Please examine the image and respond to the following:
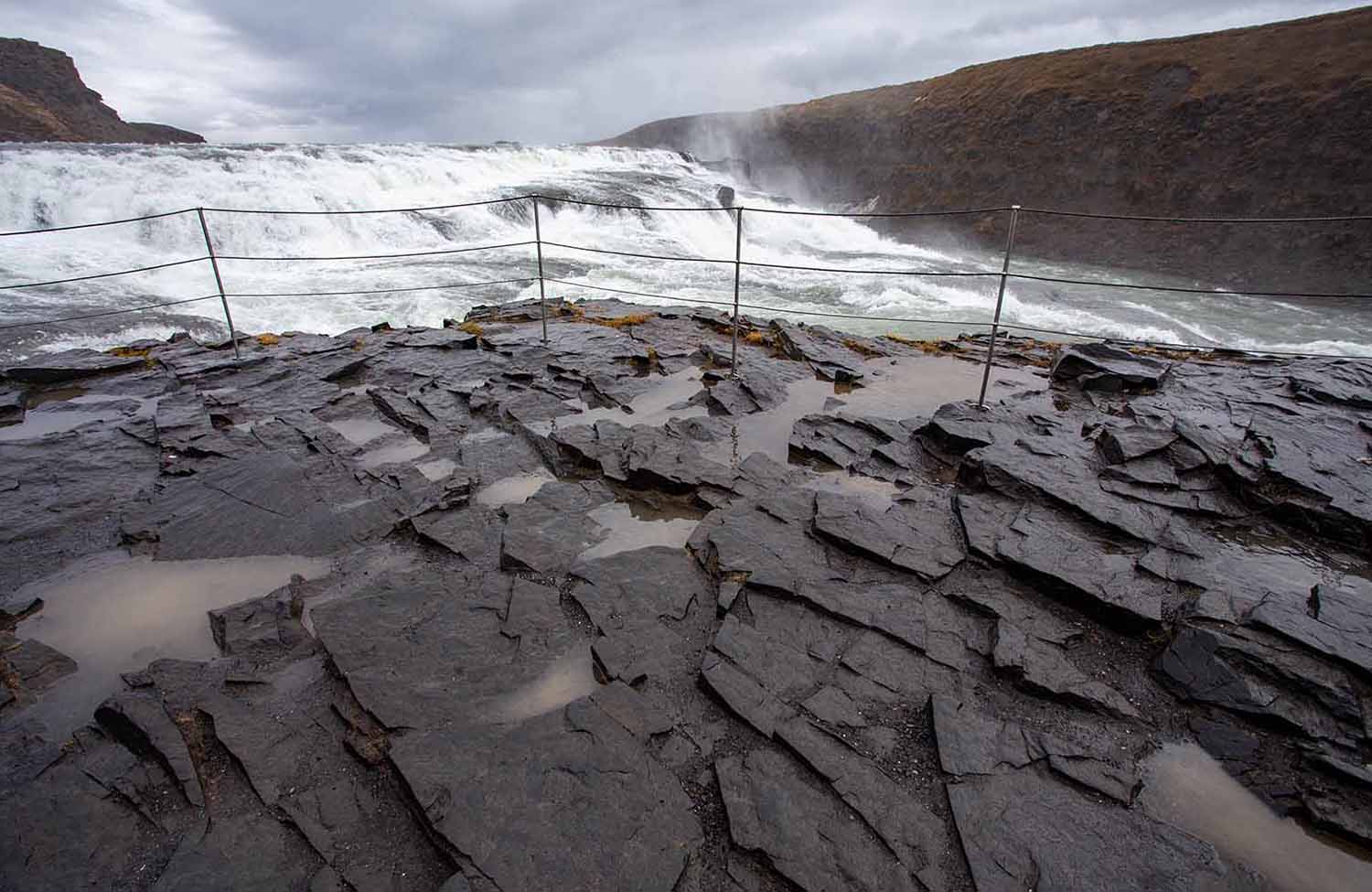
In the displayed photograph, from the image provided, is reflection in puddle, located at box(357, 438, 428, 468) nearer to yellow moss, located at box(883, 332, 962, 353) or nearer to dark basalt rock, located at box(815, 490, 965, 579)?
dark basalt rock, located at box(815, 490, 965, 579)

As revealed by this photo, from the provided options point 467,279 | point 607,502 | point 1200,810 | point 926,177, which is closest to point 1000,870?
point 1200,810

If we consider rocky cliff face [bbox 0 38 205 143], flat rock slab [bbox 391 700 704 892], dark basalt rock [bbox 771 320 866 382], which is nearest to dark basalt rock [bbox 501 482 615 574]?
flat rock slab [bbox 391 700 704 892]

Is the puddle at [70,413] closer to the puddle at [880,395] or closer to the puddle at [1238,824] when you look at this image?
the puddle at [880,395]

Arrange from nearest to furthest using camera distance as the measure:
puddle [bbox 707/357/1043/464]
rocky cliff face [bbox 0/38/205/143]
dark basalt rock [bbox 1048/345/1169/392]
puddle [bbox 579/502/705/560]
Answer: puddle [bbox 579/502/705/560], puddle [bbox 707/357/1043/464], dark basalt rock [bbox 1048/345/1169/392], rocky cliff face [bbox 0/38/205/143]

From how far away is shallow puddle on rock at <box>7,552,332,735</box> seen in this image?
2.42 meters

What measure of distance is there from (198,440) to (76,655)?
225 cm

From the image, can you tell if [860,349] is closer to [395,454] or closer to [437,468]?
[437,468]

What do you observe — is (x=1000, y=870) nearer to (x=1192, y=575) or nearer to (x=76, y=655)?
(x=1192, y=575)

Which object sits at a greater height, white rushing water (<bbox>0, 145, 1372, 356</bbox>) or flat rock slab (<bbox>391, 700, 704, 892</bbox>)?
white rushing water (<bbox>0, 145, 1372, 356</bbox>)

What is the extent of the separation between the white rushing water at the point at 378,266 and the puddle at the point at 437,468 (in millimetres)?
5698

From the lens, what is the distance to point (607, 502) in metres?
3.85

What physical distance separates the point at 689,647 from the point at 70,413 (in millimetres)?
5690

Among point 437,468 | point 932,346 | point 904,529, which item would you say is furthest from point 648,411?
point 932,346

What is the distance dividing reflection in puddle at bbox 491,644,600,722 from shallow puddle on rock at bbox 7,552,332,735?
4.51 ft
